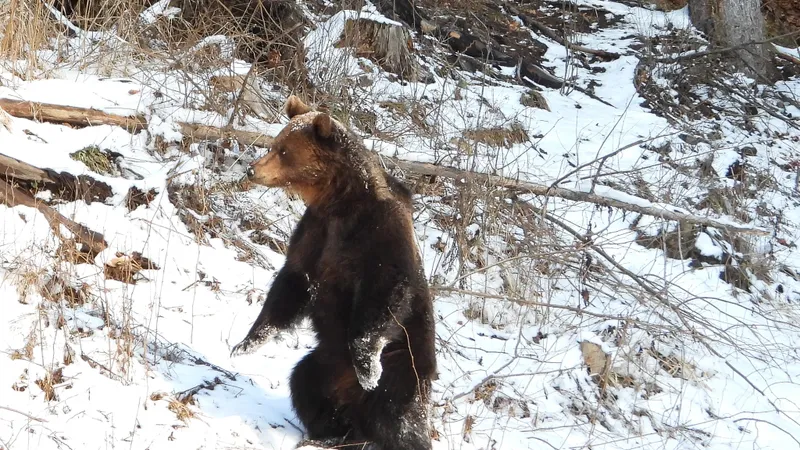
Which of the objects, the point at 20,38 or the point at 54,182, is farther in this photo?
the point at 20,38

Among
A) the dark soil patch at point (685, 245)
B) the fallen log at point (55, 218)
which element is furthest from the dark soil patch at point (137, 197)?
the dark soil patch at point (685, 245)

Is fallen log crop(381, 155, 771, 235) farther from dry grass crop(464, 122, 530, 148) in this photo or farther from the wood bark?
dry grass crop(464, 122, 530, 148)

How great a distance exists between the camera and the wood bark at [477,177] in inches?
257

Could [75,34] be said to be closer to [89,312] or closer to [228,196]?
[228,196]

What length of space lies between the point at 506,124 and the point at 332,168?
222 inches

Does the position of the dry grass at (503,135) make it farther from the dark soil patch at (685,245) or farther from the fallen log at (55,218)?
the fallen log at (55,218)

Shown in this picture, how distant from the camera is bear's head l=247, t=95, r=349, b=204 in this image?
15.2 feet

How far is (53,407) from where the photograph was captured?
3.84m

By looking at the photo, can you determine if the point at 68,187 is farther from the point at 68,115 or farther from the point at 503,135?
the point at 503,135

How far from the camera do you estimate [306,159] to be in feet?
15.4

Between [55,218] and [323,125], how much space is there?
2.43m

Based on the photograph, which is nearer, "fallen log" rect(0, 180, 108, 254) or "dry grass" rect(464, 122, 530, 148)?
"fallen log" rect(0, 180, 108, 254)

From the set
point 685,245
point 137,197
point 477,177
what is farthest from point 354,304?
point 685,245

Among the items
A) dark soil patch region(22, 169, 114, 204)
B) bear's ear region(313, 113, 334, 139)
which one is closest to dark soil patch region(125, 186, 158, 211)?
dark soil patch region(22, 169, 114, 204)
